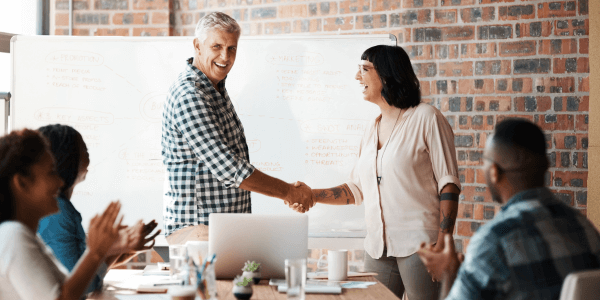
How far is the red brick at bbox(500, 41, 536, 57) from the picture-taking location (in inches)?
120

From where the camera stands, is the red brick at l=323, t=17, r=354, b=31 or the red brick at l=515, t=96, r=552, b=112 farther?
the red brick at l=323, t=17, r=354, b=31

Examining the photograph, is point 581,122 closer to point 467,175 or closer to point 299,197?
point 467,175

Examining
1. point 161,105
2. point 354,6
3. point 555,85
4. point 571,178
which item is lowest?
point 571,178

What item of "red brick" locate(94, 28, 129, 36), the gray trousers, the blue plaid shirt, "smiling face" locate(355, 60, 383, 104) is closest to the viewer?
the blue plaid shirt

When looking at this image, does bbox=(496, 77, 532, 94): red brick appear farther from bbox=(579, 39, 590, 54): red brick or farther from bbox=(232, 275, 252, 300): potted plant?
bbox=(232, 275, 252, 300): potted plant

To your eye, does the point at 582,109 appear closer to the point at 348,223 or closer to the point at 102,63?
the point at 348,223

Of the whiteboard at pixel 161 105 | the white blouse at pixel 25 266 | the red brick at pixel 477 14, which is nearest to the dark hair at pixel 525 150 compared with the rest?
the white blouse at pixel 25 266

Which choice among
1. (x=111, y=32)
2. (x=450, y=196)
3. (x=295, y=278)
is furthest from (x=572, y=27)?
(x=111, y=32)

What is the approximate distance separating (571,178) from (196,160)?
2.10 metres

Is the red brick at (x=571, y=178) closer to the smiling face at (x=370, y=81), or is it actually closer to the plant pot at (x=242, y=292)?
the smiling face at (x=370, y=81)

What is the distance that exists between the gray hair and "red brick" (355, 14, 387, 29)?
1.20m

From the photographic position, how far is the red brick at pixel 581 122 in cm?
297

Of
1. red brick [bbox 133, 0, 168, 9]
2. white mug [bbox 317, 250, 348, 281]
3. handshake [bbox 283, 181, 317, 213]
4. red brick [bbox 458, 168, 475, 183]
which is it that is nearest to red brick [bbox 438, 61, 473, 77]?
red brick [bbox 458, 168, 475, 183]

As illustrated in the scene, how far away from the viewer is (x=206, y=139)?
2.12 metres
